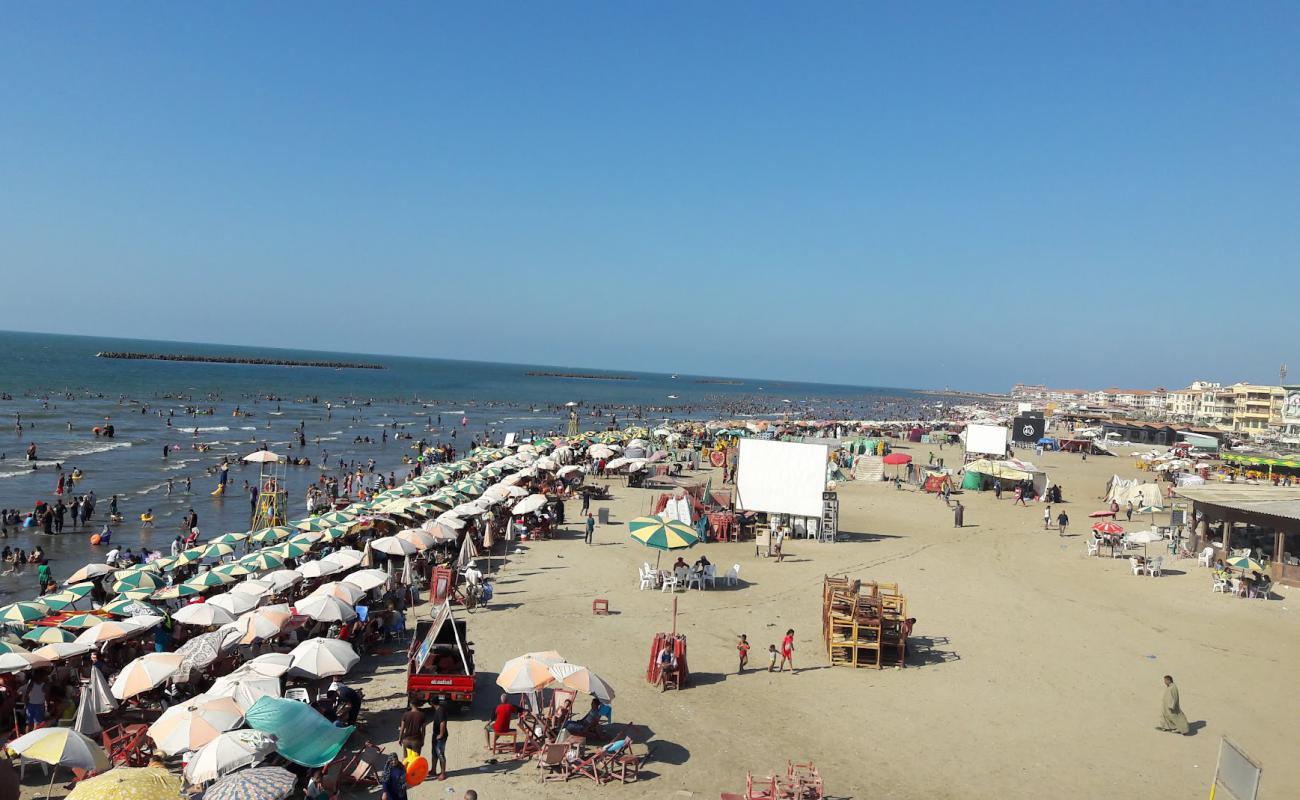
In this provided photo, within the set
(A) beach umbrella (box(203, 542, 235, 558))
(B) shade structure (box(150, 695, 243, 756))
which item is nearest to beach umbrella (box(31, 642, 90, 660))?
(B) shade structure (box(150, 695, 243, 756))

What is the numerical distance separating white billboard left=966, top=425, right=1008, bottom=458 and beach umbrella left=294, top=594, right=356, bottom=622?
36.7 m

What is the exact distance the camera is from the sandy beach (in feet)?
31.1

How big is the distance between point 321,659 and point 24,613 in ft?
18.5

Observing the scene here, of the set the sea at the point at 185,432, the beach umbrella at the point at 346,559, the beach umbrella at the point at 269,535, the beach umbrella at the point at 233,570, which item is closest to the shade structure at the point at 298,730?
the beach umbrella at the point at 346,559

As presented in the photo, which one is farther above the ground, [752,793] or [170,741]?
[170,741]

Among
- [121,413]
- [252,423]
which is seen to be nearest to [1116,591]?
[252,423]

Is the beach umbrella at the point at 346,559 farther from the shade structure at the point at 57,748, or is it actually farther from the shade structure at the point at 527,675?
the shade structure at the point at 57,748

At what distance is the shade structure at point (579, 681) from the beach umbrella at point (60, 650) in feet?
21.2

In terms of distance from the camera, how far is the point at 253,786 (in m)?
6.60

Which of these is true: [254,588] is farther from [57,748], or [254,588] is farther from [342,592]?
[57,748]

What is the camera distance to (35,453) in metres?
37.2

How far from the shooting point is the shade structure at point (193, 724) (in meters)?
7.91

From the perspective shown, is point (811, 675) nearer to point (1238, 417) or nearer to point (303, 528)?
point (303, 528)

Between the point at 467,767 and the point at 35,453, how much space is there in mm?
38931
